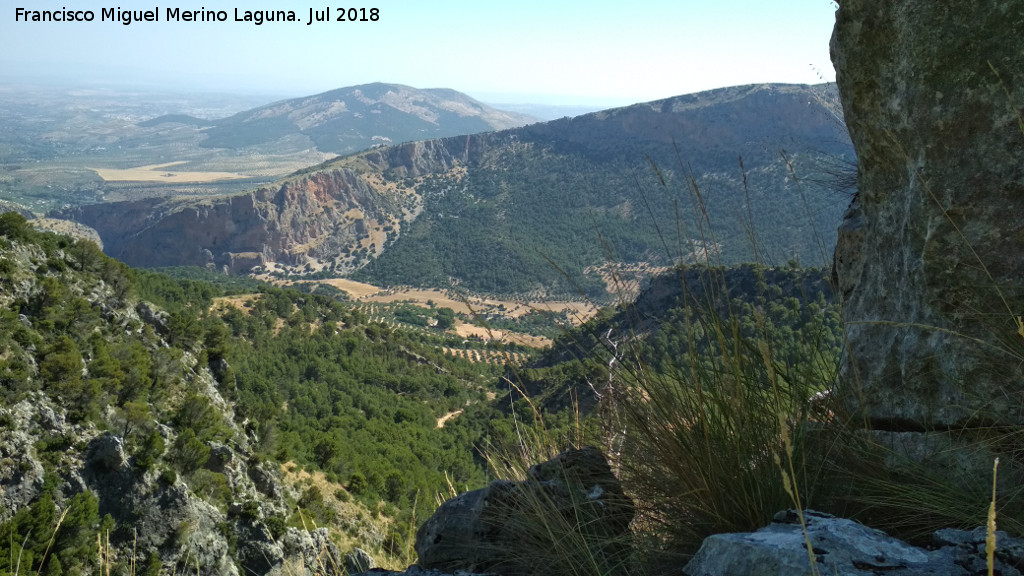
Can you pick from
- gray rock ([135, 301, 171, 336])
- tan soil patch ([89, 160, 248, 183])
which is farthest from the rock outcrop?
tan soil patch ([89, 160, 248, 183])

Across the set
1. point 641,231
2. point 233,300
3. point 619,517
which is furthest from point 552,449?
point 641,231

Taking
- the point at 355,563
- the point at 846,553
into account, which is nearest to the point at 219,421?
the point at 355,563

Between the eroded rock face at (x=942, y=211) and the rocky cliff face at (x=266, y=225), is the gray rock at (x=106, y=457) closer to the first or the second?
the eroded rock face at (x=942, y=211)

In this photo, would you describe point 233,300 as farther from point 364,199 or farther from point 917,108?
point 364,199

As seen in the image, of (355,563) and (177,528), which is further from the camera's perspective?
(177,528)

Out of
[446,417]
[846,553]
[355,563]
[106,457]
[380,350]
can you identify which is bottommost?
[446,417]

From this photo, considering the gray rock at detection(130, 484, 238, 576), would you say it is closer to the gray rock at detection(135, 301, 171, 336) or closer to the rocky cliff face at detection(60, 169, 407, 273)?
the gray rock at detection(135, 301, 171, 336)

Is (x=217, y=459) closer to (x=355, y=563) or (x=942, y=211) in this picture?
(x=355, y=563)
